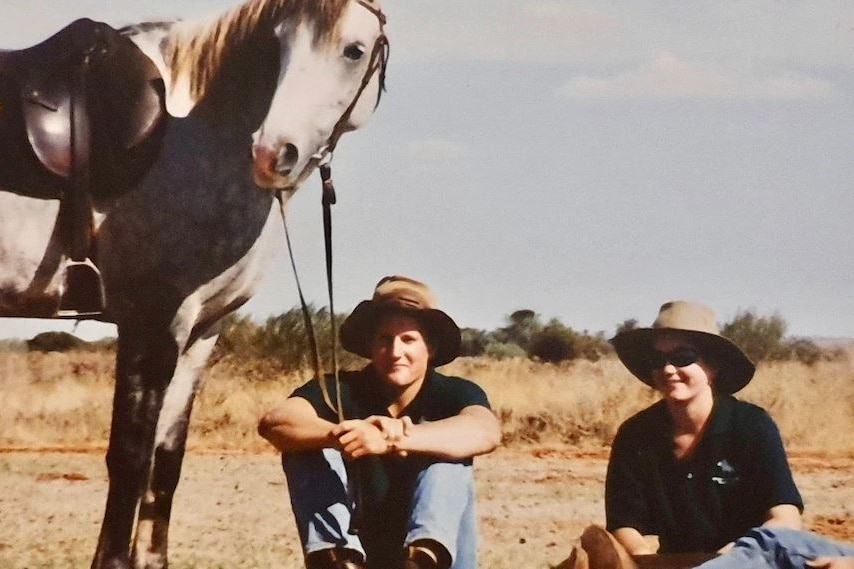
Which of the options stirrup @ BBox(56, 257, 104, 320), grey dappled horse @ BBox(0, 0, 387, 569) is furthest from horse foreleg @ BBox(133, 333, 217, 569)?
stirrup @ BBox(56, 257, 104, 320)

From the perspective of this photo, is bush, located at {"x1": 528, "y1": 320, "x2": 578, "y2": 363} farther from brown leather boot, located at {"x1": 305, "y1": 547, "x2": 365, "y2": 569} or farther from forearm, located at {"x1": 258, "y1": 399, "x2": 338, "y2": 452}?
brown leather boot, located at {"x1": 305, "y1": 547, "x2": 365, "y2": 569}

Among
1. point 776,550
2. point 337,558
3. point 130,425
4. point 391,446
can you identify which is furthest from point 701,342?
point 130,425

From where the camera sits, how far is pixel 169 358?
3324 mm

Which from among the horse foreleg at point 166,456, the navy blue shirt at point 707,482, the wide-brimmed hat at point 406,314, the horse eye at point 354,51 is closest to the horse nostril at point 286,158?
the horse eye at point 354,51

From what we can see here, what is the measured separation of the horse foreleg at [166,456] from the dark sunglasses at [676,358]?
1.28 metres

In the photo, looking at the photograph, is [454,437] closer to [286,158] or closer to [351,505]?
[351,505]

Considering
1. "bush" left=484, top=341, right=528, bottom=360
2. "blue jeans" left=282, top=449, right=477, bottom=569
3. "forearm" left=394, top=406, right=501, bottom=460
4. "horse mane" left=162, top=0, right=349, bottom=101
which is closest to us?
"blue jeans" left=282, top=449, right=477, bottom=569

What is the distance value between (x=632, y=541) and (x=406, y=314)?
0.89m

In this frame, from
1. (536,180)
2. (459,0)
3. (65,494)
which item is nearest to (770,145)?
(536,180)

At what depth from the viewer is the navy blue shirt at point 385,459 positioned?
3133mm

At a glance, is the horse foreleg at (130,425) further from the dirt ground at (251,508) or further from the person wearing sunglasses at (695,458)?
the person wearing sunglasses at (695,458)

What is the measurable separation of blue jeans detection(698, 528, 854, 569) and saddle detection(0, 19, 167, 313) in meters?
1.82

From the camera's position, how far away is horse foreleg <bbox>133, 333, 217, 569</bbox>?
Answer: 349 centimetres

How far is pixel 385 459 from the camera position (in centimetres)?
321
